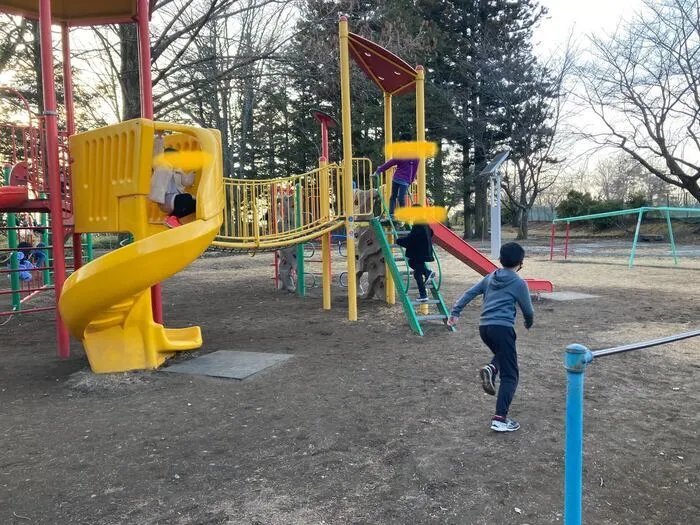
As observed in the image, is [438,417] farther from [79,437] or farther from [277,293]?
[277,293]

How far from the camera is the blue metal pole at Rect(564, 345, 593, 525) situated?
6.16 feet

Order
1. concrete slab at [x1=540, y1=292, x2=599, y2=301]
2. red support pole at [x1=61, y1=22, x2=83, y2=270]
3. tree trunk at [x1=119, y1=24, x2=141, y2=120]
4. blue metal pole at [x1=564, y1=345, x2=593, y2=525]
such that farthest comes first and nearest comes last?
tree trunk at [x1=119, y1=24, x2=141, y2=120] < concrete slab at [x1=540, y1=292, x2=599, y2=301] < red support pole at [x1=61, y1=22, x2=83, y2=270] < blue metal pole at [x1=564, y1=345, x2=593, y2=525]

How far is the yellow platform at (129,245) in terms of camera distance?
487 centimetres

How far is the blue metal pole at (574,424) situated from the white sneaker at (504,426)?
1.66 metres

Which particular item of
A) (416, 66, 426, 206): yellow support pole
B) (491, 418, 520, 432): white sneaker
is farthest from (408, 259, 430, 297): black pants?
(491, 418, 520, 432): white sneaker

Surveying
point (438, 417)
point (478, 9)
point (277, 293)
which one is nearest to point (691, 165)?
point (478, 9)

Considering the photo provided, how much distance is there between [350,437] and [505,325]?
4.21ft

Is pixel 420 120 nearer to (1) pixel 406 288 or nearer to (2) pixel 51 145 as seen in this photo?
(1) pixel 406 288

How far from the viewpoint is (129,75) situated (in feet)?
40.0

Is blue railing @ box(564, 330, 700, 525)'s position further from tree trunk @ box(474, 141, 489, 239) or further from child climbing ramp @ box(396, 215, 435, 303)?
tree trunk @ box(474, 141, 489, 239)

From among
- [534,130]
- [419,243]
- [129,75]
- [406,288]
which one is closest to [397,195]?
[419,243]

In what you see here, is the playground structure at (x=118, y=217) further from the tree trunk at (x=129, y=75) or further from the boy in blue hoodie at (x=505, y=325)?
the tree trunk at (x=129, y=75)

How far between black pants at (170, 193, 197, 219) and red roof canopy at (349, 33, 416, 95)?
11.3 ft

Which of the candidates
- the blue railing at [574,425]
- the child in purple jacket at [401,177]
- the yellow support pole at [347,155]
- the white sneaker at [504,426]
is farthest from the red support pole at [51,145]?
the blue railing at [574,425]
